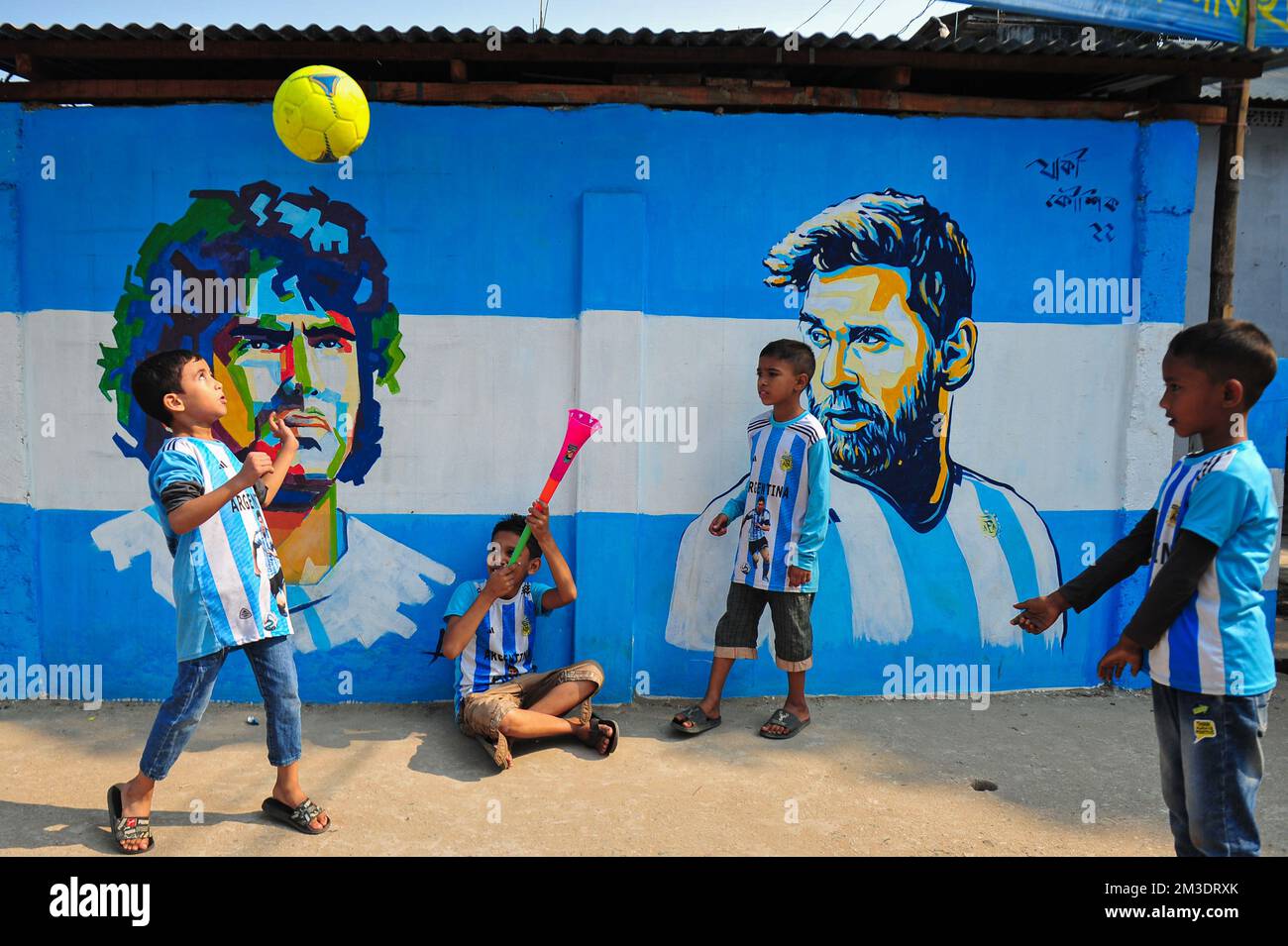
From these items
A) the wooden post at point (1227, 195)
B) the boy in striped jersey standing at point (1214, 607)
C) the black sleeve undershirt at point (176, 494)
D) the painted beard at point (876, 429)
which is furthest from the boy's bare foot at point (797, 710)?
the wooden post at point (1227, 195)

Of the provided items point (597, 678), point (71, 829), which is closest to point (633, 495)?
point (597, 678)

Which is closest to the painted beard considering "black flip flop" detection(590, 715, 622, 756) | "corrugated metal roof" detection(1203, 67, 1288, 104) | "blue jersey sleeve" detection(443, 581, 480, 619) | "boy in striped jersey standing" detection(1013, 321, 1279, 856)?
"black flip flop" detection(590, 715, 622, 756)

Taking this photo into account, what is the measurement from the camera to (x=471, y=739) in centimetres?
421

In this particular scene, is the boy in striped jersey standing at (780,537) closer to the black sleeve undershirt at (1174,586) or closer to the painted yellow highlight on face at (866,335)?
the painted yellow highlight on face at (866,335)

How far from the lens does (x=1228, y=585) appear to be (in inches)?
99.0

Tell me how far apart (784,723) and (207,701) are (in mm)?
2416

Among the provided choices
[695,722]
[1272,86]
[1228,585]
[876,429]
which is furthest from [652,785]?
[1272,86]

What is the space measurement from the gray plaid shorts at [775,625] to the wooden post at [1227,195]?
2.54m

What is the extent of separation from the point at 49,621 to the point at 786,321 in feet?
12.8

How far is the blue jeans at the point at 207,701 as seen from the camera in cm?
321

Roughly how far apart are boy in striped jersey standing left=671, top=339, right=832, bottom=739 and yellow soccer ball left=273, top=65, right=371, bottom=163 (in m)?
2.02

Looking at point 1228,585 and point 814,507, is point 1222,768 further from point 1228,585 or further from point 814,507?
point 814,507

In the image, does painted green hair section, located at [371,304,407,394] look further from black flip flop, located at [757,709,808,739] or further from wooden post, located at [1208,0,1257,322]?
wooden post, located at [1208,0,1257,322]

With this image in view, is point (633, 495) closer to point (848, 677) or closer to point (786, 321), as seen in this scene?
point (786, 321)
